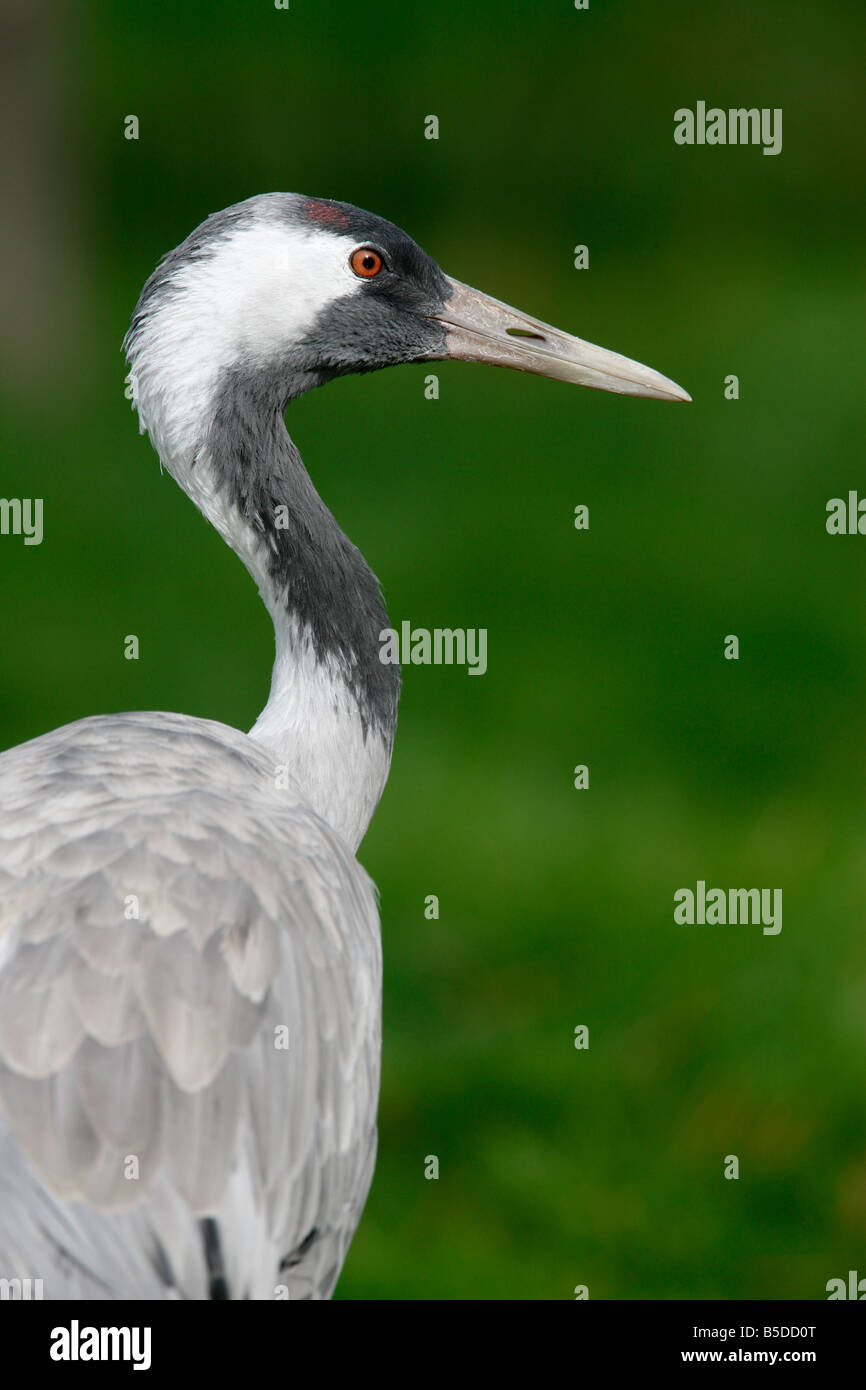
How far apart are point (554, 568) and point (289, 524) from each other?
642cm

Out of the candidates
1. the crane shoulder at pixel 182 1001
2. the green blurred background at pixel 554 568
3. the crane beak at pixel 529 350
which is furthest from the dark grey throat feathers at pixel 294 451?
the green blurred background at pixel 554 568

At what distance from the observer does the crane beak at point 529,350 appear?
3.84 metres

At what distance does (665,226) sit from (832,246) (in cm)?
168

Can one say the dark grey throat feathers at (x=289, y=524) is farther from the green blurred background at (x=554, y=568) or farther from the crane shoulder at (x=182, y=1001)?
the green blurred background at (x=554, y=568)

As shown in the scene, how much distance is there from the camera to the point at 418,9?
18250mm

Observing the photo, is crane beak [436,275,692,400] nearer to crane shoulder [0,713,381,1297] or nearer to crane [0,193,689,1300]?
crane [0,193,689,1300]

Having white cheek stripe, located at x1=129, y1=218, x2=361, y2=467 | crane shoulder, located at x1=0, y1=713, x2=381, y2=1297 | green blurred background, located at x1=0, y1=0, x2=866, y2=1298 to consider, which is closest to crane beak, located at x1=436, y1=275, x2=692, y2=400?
white cheek stripe, located at x1=129, y1=218, x2=361, y2=467

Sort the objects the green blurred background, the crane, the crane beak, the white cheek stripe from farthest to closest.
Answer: the green blurred background < the crane beak < the white cheek stripe < the crane

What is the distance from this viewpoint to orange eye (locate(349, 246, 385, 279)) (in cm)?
366

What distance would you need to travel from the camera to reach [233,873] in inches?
120

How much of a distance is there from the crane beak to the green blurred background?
2577mm

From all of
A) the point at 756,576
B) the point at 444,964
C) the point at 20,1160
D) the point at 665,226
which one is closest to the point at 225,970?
the point at 20,1160

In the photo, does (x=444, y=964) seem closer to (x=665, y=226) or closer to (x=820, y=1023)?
(x=820, y=1023)

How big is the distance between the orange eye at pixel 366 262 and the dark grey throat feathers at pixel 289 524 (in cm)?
27
